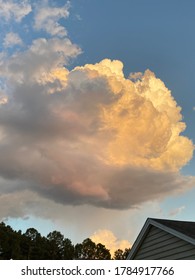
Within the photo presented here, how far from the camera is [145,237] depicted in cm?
2014

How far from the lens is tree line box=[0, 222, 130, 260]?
8250 cm

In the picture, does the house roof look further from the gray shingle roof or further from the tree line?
the tree line

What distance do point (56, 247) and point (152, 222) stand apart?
258ft

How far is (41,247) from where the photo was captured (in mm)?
90438

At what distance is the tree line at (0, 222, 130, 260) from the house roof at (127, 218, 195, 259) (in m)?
63.7

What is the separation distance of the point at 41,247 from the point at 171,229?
253ft

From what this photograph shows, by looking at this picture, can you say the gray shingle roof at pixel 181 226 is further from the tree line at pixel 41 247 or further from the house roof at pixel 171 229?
the tree line at pixel 41 247

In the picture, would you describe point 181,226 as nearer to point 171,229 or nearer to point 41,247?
point 171,229

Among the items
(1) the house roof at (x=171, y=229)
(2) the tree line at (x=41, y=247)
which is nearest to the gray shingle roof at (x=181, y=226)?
(1) the house roof at (x=171, y=229)

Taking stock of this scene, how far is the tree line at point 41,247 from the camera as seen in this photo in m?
82.5

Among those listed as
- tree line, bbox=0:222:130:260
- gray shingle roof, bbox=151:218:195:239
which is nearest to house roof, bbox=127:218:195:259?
gray shingle roof, bbox=151:218:195:239

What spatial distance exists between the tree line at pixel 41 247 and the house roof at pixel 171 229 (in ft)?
209

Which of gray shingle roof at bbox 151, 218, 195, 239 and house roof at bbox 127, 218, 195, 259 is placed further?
gray shingle roof at bbox 151, 218, 195, 239
